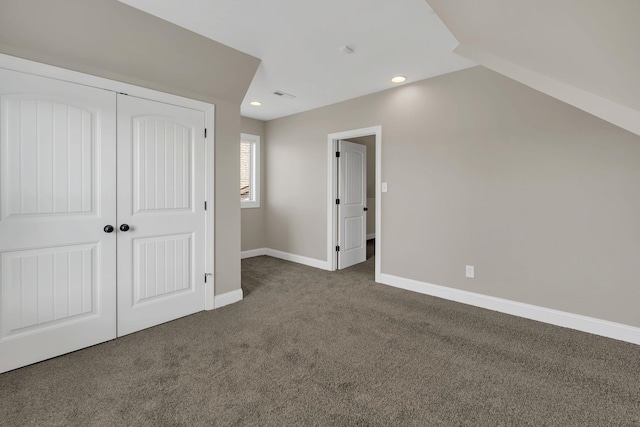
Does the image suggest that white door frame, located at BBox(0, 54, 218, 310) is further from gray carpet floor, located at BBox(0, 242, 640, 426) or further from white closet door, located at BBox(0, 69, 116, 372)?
gray carpet floor, located at BBox(0, 242, 640, 426)

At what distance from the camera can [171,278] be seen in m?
2.81

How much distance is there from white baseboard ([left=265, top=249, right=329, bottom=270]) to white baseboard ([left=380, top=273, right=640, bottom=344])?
1305 mm

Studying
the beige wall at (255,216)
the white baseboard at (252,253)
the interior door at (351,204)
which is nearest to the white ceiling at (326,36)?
the interior door at (351,204)

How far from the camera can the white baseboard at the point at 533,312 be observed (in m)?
2.46

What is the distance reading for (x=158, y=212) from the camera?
8.86 ft

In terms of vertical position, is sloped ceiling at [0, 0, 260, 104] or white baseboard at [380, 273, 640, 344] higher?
sloped ceiling at [0, 0, 260, 104]

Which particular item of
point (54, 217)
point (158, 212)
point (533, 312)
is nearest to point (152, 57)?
point (158, 212)

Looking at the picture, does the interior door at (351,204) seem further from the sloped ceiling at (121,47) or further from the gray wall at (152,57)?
the sloped ceiling at (121,47)

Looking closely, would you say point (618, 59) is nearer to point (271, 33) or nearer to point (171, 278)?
point (271, 33)

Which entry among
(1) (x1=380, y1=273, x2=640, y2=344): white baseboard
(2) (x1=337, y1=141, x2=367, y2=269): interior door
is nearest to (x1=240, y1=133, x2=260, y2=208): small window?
(2) (x1=337, y1=141, x2=367, y2=269): interior door

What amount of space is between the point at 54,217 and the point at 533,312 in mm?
4179

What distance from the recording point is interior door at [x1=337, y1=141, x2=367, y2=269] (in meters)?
4.66

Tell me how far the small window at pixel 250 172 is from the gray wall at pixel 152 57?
7.24 ft

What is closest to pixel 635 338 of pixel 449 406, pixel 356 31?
pixel 449 406
